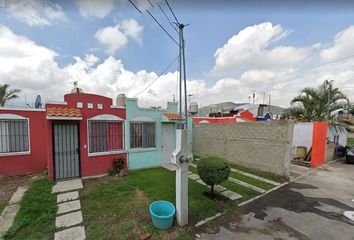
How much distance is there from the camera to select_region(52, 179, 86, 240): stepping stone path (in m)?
3.65

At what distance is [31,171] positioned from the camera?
741 cm

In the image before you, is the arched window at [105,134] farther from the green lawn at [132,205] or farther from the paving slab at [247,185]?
the paving slab at [247,185]

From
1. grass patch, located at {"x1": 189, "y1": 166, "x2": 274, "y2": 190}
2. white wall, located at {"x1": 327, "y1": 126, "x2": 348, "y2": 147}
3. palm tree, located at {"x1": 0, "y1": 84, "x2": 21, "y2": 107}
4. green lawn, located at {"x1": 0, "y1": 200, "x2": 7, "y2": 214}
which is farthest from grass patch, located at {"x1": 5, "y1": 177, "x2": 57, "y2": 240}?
white wall, located at {"x1": 327, "y1": 126, "x2": 348, "y2": 147}

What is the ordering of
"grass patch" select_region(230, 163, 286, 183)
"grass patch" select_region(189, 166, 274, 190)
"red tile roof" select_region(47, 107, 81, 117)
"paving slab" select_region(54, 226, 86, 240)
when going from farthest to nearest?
1. "grass patch" select_region(230, 163, 286, 183)
2. "grass patch" select_region(189, 166, 274, 190)
3. "red tile roof" select_region(47, 107, 81, 117)
4. "paving slab" select_region(54, 226, 86, 240)

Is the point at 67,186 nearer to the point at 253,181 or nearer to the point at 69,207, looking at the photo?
the point at 69,207

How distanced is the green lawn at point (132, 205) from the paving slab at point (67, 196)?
0.18m

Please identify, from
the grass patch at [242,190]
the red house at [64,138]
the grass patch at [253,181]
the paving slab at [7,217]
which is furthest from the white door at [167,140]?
the paving slab at [7,217]

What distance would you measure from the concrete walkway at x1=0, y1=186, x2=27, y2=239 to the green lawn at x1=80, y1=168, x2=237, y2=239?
5.08 ft

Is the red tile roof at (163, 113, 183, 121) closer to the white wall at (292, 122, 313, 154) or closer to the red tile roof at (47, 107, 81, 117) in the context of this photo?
the red tile roof at (47, 107, 81, 117)

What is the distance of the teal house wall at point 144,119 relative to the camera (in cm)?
835

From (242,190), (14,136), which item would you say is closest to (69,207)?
(14,136)

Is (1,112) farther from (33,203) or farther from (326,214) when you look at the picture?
(326,214)

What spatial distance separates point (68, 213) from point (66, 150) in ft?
10.5

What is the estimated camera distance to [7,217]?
4258 mm
